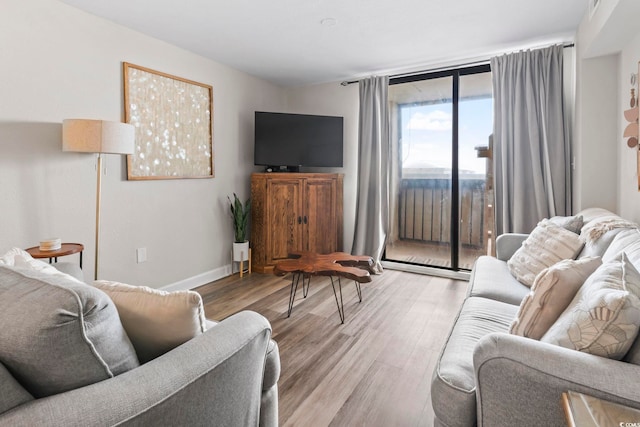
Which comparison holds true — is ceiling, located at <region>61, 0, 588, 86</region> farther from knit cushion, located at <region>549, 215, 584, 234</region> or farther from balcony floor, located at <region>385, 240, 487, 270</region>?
balcony floor, located at <region>385, 240, 487, 270</region>

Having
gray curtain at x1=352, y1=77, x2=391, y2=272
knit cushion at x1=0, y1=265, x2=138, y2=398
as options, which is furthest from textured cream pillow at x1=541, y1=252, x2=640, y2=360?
gray curtain at x1=352, y1=77, x2=391, y2=272

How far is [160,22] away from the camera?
2.81 metres

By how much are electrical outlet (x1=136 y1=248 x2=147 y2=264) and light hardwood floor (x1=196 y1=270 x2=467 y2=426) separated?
0.66 m

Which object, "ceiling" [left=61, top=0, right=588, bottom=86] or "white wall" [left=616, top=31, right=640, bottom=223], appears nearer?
"white wall" [left=616, top=31, right=640, bottom=223]

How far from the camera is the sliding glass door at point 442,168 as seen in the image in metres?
3.79

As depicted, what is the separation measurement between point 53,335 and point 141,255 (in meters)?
2.60

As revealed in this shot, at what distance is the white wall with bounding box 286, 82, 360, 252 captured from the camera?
4.42 metres

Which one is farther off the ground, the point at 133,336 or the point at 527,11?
the point at 527,11

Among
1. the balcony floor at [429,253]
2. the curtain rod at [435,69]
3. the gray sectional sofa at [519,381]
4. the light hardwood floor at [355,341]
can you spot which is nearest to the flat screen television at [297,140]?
the curtain rod at [435,69]

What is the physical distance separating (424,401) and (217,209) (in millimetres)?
2872

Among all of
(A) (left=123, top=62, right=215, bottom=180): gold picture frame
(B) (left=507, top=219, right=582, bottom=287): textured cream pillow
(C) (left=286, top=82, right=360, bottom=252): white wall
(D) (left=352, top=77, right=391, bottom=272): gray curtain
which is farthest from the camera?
(C) (left=286, top=82, right=360, bottom=252): white wall

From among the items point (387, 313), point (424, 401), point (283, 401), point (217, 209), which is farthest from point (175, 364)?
point (217, 209)

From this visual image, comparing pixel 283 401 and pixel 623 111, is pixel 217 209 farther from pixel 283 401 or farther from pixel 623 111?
pixel 623 111

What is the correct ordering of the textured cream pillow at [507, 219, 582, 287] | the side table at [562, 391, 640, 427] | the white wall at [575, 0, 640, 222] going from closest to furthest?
1. the side table at [562, 391, 640, 427]
2. the textured cream pillow at [507, 219, 582, 287]
3. the white wall at [575, 0, 640, 222]
